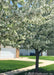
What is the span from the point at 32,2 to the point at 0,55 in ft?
74.8

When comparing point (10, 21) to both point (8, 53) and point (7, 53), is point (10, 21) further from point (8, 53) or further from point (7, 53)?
point (8, 53)

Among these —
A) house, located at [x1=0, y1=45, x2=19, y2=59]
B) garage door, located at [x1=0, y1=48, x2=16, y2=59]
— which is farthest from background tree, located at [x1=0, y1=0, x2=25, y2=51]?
garage door, located at [x1=0, y1=48, x2=16, y2=59]

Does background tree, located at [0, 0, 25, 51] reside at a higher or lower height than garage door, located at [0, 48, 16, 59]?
higher

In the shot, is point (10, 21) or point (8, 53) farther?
point (8, 53)

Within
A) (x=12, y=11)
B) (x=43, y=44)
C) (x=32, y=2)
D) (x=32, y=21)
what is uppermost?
(x=32, y=2)

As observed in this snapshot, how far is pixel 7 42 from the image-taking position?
18.7 feet

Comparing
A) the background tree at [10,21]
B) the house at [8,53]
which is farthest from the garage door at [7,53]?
the background tree at [10,21]

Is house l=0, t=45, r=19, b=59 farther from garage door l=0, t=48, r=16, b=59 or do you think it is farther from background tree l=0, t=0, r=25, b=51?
background tree l=0, t=0, r=25, b=51

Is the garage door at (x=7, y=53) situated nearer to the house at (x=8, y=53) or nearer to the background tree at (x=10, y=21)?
the house at (x=8, y=53)

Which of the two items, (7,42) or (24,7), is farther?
(24,7)

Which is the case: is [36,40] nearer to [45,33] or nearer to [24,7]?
[45,33]

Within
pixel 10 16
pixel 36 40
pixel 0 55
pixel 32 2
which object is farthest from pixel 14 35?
pixel 0 55

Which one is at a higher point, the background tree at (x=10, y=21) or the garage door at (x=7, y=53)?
the background tree at (x=10, y=21)

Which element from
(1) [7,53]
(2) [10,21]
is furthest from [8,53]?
(2) [10,21]
